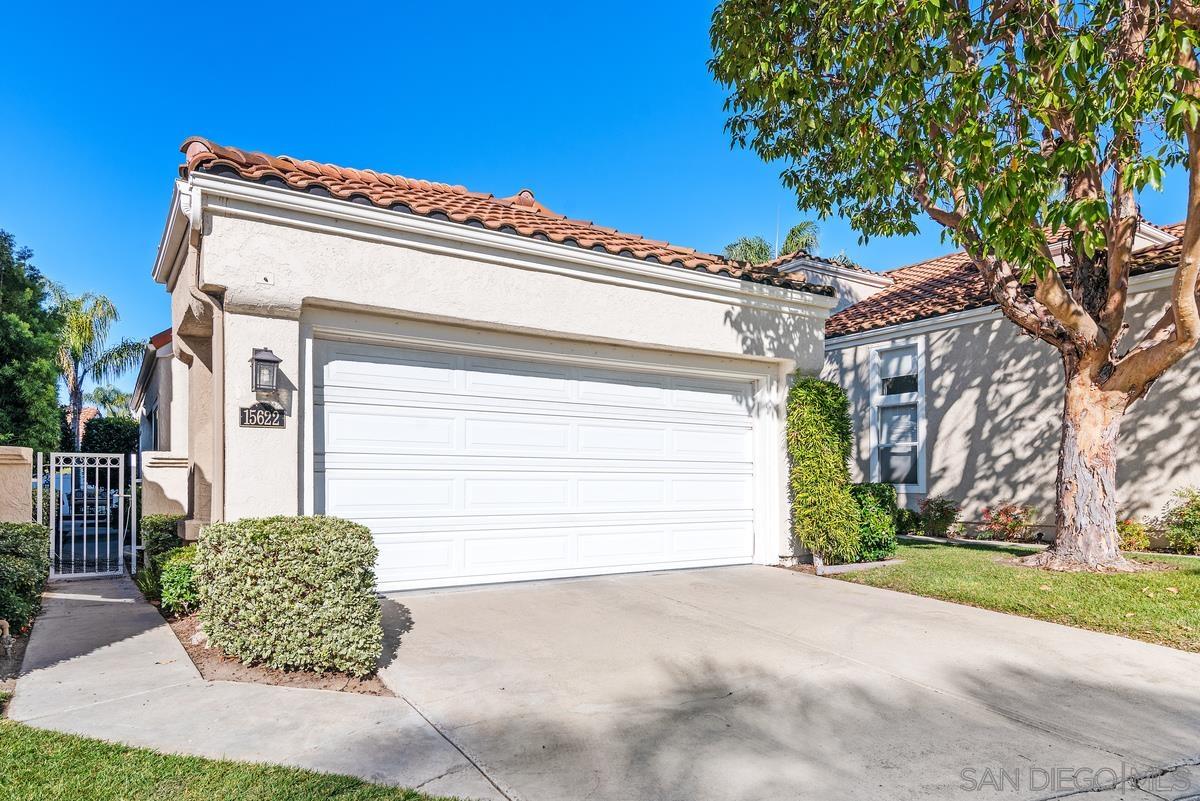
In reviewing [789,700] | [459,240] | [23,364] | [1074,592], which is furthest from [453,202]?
[23,364]

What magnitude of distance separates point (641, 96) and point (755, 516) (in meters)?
9.47

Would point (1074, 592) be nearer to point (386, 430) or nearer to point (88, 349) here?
point (386, 430)

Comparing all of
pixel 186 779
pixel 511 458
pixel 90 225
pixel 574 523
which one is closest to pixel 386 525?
pixel 511 458

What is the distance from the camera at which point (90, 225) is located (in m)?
21.6

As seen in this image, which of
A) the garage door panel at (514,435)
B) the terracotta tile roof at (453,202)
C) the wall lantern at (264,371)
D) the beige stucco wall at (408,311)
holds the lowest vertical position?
the garage door panel at (514,435)

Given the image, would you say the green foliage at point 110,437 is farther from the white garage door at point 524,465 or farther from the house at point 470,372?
the white garage door at point 524,465

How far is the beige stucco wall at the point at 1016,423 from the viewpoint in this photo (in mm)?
9988

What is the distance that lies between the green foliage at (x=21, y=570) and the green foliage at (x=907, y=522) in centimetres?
1269

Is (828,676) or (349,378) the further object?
(349,378)

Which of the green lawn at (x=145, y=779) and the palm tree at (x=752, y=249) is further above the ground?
the palm tree at (x=752, y=249)

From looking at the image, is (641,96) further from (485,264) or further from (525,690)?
(525,690)

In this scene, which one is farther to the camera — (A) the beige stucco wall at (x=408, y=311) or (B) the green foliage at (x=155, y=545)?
(B) the green foliage at (x=155, y=545)

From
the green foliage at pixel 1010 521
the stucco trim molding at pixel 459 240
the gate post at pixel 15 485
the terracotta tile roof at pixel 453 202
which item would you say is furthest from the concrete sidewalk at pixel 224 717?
the green foliage at pixel 1010 521

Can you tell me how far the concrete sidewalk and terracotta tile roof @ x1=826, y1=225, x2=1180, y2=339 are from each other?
37.8ft
